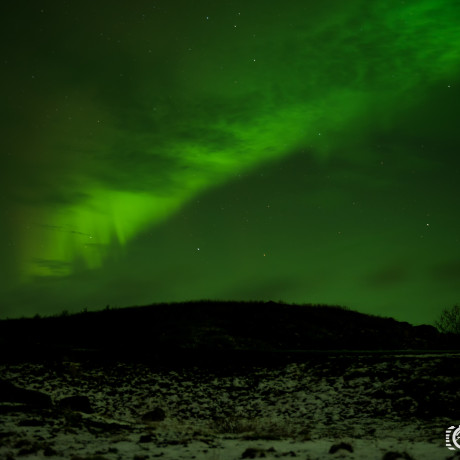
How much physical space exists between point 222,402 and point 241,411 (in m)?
1.56

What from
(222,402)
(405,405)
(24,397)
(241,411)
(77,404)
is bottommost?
(241,411)

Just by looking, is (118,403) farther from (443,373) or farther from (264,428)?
(443,373)

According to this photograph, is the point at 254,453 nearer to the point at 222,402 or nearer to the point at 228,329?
the point at 222,402

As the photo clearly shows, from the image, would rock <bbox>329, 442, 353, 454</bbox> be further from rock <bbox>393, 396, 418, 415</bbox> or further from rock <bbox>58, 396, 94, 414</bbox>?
rock <bbox>58, 396, 94, 414</bbox>

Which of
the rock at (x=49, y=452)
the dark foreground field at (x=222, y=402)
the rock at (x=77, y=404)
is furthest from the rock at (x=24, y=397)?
the rock at (x=49, y=452)

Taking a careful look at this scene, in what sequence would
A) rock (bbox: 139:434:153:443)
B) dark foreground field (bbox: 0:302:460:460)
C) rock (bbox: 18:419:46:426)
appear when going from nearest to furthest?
dark foreground field (bbox: 0:302:460:460) → rock (bbox: 139:434:153:443) → rock (bbox: 18:419:46:426)

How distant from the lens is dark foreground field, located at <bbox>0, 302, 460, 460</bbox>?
15.2m

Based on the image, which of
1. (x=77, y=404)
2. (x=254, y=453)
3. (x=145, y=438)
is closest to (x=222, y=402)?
(x=77, y=404)

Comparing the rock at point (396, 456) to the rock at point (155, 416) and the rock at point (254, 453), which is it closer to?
the rock at point (254, 453)

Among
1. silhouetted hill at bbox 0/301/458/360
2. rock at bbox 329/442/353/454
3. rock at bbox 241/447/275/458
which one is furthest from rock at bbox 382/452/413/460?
silhouetted hill at bbox 0/301/458/360

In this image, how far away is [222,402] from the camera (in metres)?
25.7

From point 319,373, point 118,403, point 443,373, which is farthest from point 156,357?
point 443,373

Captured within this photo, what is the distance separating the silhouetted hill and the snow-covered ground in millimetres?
12083

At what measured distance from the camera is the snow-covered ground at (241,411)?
14820 millimetres
